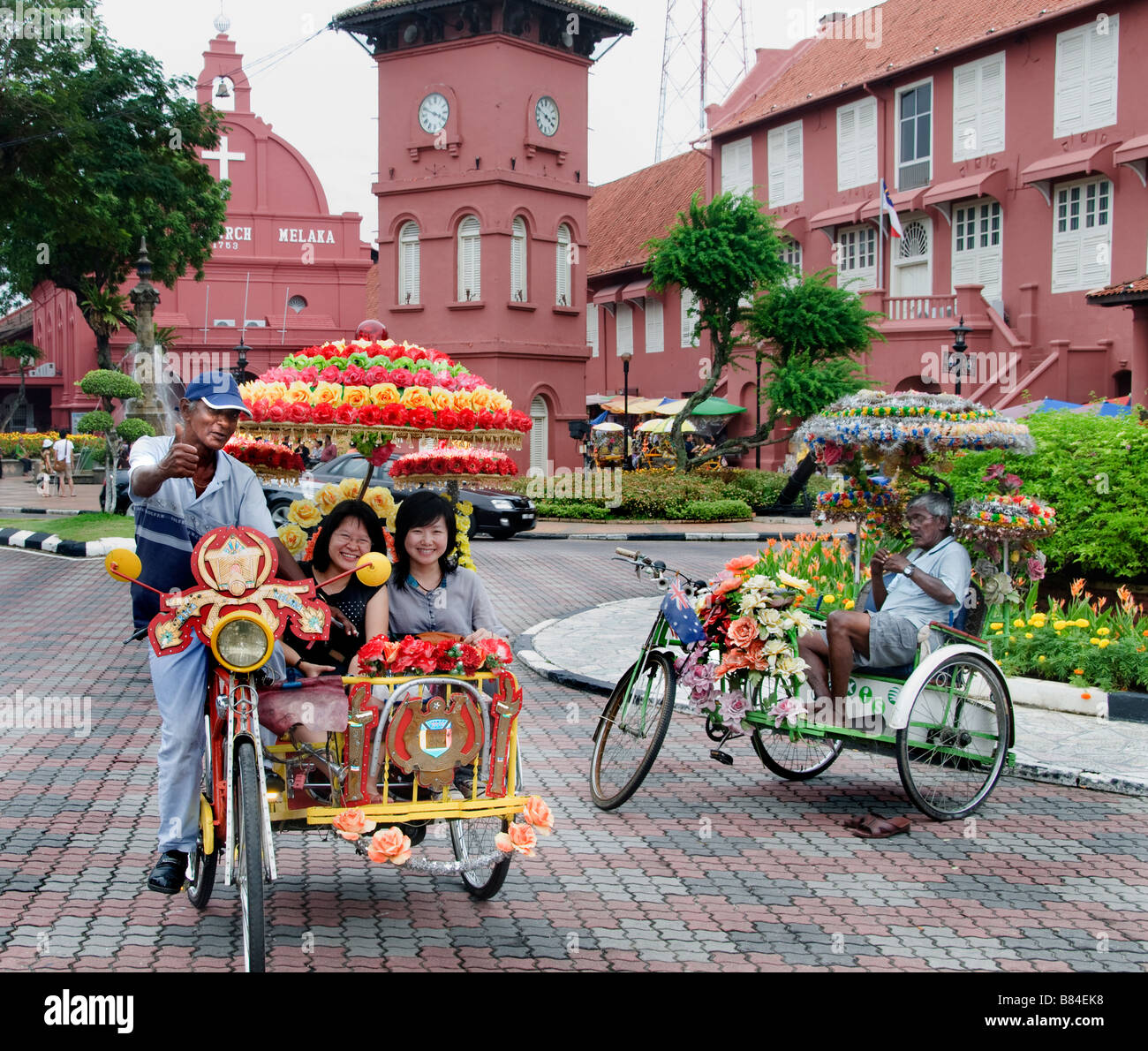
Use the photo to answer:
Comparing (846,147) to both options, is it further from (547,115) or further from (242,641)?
(242,641)

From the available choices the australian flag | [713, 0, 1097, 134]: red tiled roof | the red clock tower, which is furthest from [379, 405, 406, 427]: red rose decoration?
the red clock tower

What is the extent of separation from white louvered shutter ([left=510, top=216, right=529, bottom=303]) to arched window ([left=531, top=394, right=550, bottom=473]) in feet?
9.62

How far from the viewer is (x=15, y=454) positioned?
172 feet

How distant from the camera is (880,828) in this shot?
6.33 meters

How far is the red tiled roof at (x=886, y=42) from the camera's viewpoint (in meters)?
31.2

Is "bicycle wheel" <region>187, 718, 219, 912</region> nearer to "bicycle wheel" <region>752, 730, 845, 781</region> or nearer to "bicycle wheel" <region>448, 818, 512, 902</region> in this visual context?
"bicycle wheel" <region>448, 818, 512, 902</region>

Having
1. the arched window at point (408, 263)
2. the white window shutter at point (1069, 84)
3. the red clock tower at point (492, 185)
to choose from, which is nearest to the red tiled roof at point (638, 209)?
the red clock tower at point (492, 185)

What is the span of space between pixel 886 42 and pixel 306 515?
113ft

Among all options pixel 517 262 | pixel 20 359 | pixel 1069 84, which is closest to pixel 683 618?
pixel 1069 84

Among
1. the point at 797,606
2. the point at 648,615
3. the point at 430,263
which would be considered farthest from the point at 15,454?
the point at 797,606

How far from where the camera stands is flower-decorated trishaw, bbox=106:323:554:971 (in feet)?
14.5

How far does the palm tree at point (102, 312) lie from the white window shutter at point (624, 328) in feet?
56.9

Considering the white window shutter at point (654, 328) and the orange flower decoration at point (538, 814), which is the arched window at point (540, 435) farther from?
the orange flower decoration at point (538, 814)

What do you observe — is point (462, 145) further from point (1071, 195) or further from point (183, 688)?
point (183, 688)
